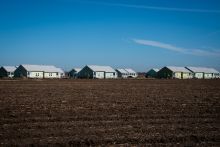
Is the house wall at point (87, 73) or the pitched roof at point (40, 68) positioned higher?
the pitched roof at point (40, 68)

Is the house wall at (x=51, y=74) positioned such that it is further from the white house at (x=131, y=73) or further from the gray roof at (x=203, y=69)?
the gray roof at (x=203, y=69)

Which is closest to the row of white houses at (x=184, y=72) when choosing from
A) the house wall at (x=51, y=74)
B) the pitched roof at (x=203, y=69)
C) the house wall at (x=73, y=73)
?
the pitched roof at (x=203, y=69)

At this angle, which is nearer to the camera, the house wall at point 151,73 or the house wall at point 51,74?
the house wall at point 51,74

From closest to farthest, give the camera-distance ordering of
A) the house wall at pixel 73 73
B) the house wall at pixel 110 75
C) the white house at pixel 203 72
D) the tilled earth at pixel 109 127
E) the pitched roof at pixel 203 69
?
the tilled earth at pixel 109 127
the house wall at pixel 110 75
the house wall at pixel 73 73
the white house at pixel 203 72
the pitched roof at pixel 203 69

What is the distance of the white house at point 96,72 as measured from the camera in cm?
10412

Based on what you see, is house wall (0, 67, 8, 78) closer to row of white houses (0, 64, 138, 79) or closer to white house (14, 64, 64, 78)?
row of white houses (0, 64, 138, 79)

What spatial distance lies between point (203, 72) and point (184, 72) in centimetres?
1650

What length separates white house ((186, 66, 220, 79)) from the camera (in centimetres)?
12694

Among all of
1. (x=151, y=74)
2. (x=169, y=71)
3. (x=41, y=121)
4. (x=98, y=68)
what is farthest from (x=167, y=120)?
(x=151, y=74)

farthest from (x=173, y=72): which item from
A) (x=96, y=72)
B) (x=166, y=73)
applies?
(x=96, y=72)

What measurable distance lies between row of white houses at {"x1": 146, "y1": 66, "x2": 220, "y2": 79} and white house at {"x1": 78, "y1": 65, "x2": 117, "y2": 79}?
64.1 feet

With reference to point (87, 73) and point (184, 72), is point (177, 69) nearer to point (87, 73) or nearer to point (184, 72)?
point (184, 72)

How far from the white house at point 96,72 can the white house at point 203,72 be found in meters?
37.3

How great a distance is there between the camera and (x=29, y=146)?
830 centimetres
